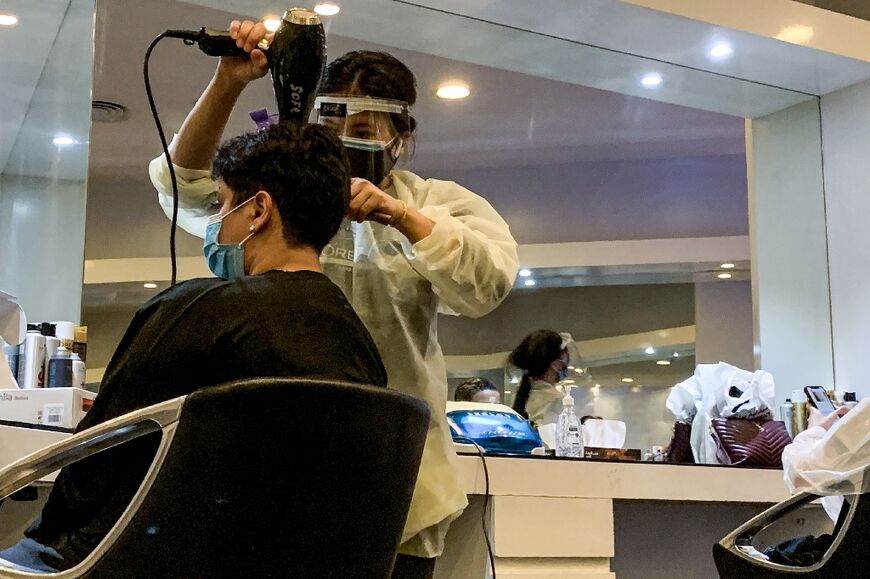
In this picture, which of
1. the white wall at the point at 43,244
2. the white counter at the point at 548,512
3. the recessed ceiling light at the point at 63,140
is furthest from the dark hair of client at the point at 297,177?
the recessed ceiling light at the point at 63,140

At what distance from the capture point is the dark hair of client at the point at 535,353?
317 cm

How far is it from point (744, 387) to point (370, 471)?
1.99 meters

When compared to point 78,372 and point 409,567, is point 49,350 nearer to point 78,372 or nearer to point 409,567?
point 78,372

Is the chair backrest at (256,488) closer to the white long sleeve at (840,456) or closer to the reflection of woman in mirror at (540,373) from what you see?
the white long sleeve at (840,456)

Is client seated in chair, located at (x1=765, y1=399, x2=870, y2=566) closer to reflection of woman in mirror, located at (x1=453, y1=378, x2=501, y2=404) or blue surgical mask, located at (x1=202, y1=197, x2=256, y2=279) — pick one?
blue surgical mask, located at (x1=202, y1=197, x2=256, y2=279)

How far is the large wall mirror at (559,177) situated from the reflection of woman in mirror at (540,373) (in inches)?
1.9

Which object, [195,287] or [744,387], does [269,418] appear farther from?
[744,387]

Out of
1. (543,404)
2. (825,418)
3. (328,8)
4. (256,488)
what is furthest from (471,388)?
(256,488)

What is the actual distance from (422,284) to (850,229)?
205 cm

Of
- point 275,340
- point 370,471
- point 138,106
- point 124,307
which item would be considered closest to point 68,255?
point 124,307

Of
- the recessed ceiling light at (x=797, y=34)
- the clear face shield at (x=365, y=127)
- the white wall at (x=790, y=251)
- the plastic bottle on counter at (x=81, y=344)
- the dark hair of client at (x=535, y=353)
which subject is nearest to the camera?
the clear face shield at (x=365, y=127)

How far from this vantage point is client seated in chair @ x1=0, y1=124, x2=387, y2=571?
89 cm

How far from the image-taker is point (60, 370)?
5.67ft

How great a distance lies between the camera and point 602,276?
11.6 feet
